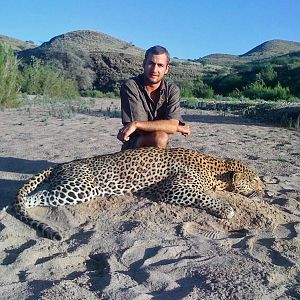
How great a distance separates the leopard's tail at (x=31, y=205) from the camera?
14.8 feet

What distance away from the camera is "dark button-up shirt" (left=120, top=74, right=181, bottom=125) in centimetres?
624

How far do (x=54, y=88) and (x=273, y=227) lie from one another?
19975 mm

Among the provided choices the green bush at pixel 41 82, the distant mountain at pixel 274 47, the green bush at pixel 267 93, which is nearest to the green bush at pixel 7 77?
the green bush at pixel 41 82

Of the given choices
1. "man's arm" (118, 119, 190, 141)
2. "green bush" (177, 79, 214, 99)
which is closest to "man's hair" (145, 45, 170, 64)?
"man's arm" (118, 119, 190, 141)

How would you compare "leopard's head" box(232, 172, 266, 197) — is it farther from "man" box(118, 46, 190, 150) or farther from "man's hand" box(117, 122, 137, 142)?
"man's hand" box(117, 122, 137, 142)

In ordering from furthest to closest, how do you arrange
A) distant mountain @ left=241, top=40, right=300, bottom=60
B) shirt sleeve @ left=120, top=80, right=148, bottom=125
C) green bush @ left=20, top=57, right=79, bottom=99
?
1. distant mountain @ left=241, top=40, right=300, bottom=60
2. green bush @ left=20, top=57, right=79, bottom=99
3. shirt sleeve @ left=120, top=80, right=148, bottom=125

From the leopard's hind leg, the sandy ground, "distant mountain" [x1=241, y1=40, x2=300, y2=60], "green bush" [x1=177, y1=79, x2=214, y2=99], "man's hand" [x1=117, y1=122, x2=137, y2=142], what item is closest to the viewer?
the sandy ground

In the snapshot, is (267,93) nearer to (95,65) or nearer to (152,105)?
(95,65)

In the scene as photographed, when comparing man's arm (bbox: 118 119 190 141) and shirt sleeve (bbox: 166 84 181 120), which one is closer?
man's arm (bbox: 118 119 190 141)

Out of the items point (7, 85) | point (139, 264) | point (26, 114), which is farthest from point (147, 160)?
point (7, 85)

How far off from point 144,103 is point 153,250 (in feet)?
8.17

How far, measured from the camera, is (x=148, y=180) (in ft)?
18.2

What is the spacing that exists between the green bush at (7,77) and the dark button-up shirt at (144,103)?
1054 centimetres

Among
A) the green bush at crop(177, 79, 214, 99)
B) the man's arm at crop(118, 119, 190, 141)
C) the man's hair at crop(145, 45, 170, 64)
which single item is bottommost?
the green bush at crop(177, 79, 214, 99)
